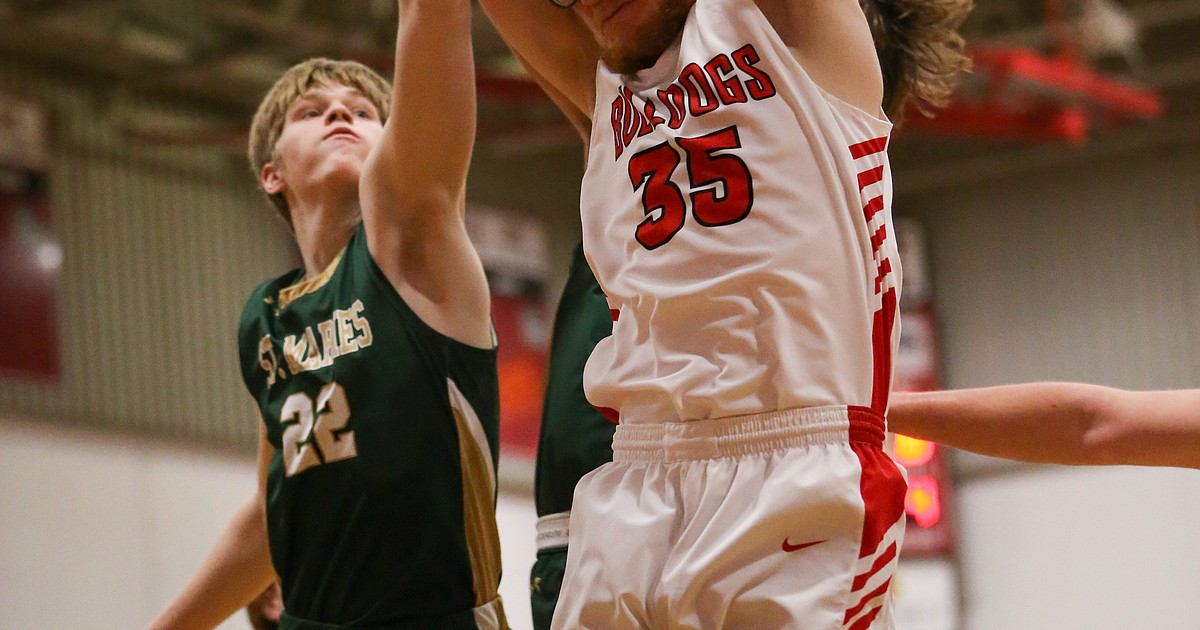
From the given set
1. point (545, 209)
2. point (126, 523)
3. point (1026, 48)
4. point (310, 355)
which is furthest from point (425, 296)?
point (545, 209)

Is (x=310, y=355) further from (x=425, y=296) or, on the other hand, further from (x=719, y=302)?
(x=719, y=302)

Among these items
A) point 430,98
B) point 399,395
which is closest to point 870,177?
point 430,98

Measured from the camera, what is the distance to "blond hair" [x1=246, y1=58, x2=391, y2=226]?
3.84 m

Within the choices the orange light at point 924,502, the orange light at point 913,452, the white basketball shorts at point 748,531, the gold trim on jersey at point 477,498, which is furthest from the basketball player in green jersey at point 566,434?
the orange light at point 924,502

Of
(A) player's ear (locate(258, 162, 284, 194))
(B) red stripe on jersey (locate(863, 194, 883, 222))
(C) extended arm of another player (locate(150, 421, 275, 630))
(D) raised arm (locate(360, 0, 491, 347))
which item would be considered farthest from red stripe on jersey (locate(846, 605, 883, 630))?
(A) player's ear (locate(258, 162, 284, 194))

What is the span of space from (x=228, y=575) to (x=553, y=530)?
3.61ft

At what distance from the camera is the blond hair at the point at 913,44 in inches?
121

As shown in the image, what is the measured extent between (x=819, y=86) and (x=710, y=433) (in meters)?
0.60

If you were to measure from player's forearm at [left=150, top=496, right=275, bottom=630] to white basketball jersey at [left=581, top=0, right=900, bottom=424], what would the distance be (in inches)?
67.3

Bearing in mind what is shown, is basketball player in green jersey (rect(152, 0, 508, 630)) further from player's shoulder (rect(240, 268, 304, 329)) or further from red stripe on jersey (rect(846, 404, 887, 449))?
red stripe on jersey (rect(846, 404, 887, 449))

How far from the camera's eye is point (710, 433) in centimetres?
226

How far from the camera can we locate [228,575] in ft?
12.6

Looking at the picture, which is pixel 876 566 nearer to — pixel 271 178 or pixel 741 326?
pixel 741 326

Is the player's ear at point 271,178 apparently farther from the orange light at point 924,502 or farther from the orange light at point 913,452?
the orange light at point 924,502
